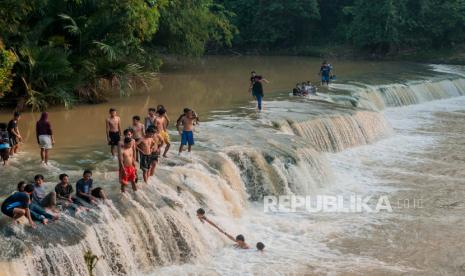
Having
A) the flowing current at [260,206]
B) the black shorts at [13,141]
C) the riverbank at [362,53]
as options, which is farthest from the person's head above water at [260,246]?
the riverbank at [362,53]

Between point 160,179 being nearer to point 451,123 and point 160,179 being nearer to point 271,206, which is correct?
point 271,206

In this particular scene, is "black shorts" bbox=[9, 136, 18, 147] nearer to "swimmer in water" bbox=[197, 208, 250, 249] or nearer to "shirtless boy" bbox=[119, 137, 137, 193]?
"shirtless boy" bbox=[119, 137, 137, 193]

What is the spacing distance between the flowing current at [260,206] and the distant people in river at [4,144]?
0.27m

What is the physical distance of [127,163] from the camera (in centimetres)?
1139

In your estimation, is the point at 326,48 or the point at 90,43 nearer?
the point at 90,43

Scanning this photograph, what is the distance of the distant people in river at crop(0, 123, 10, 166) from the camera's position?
13.2 m

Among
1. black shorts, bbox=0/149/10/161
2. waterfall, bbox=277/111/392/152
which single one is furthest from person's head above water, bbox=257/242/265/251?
waterfall, bbox=277/111/392/152

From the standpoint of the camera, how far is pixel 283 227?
530 inches

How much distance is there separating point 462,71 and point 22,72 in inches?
1162

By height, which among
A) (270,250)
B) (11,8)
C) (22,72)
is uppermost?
(11,8)

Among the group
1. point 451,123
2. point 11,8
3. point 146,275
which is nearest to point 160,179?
point 146,275

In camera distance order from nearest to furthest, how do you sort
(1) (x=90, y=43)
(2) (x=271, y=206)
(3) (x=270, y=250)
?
(3) (x=270, y=250), (2) (x=271, y=206), (1) (x=90, y=43)

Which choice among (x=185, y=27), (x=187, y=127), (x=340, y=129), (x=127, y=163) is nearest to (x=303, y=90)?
(x=340, y=129)

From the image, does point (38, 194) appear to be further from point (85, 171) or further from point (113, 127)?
point (113, 127)
